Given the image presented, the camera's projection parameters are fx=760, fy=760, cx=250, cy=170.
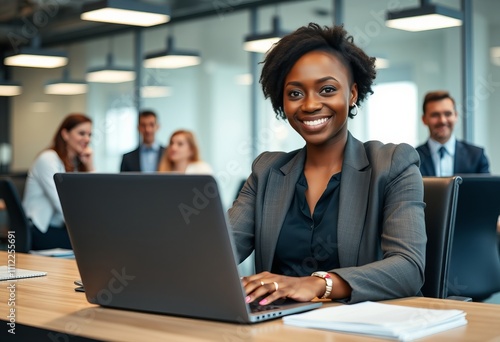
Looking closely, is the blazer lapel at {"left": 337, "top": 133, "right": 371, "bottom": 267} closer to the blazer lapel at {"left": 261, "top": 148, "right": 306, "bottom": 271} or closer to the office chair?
the blazer lapel at {"left": 261, "top": 148, "right": 306, "bottom": 271}

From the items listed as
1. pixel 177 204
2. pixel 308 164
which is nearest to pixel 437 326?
pixel 177 204

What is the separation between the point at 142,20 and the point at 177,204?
3700 mm

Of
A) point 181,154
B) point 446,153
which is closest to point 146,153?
point 181,154

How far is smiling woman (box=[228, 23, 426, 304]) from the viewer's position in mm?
1814

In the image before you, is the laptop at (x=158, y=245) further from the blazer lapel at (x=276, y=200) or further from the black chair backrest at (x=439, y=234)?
the black chair backrest at (x=439, y=234)

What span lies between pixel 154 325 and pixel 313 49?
92 centimetres

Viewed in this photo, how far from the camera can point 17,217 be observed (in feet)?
15.5

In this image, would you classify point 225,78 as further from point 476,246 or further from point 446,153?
point 476,246

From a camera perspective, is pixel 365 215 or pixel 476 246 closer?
pixel 365 215

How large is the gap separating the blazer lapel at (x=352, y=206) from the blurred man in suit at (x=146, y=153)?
4.67 meters

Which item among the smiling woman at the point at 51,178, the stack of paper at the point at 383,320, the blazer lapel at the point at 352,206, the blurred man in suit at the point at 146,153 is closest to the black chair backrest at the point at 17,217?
the smiling woman at the point at 51,178

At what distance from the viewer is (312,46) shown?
1.97 metres

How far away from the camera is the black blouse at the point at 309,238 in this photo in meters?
1.93

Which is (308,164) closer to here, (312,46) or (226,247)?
(312,46)
